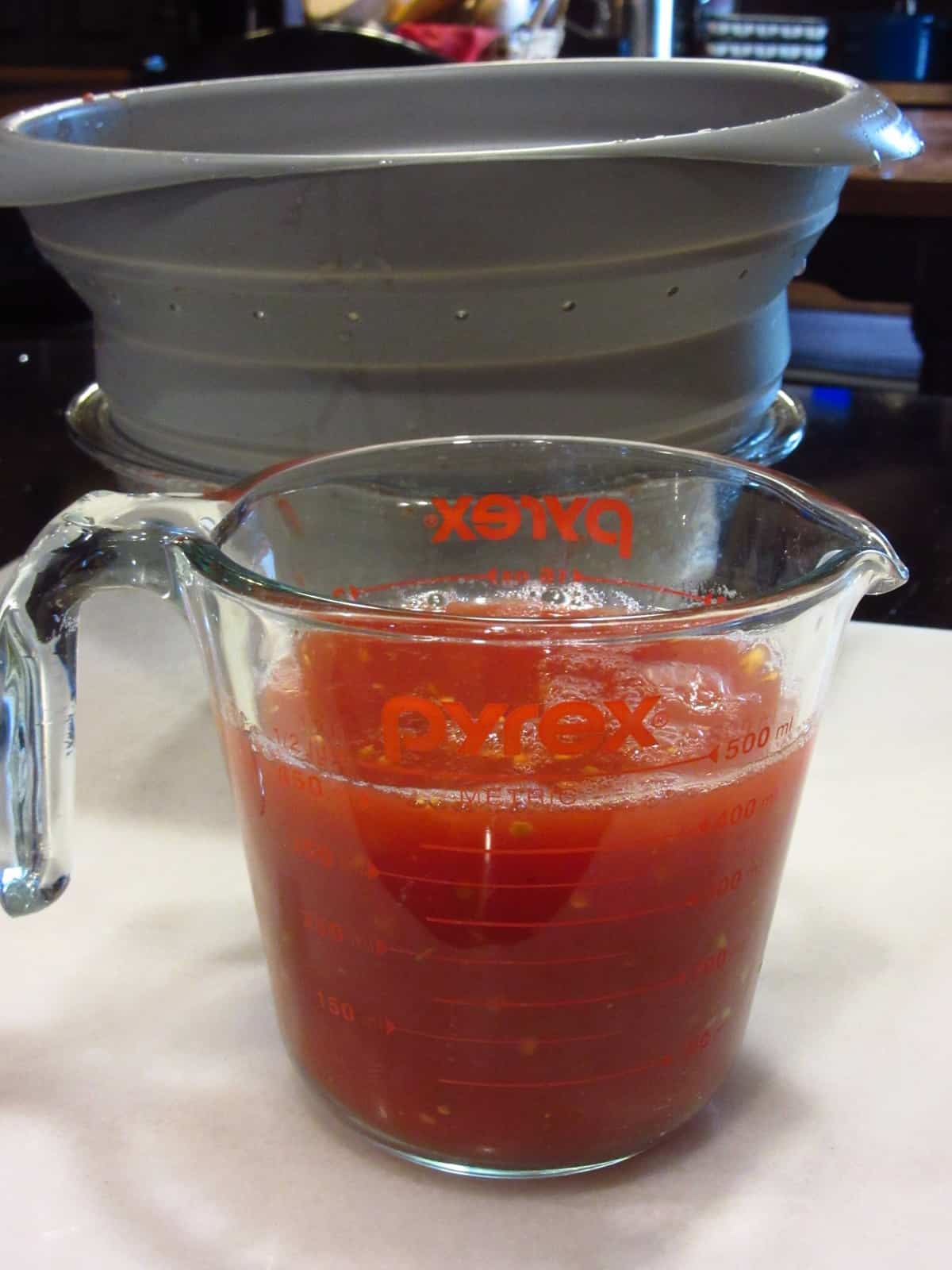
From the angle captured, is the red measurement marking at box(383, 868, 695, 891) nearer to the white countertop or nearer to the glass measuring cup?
the glass measuring cup

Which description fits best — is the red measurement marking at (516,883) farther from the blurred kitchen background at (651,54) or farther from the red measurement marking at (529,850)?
the blurred kitchen background at (651,54)

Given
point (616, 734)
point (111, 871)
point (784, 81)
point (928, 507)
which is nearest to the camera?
point (616, 734)

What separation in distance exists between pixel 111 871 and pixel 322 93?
57 cm

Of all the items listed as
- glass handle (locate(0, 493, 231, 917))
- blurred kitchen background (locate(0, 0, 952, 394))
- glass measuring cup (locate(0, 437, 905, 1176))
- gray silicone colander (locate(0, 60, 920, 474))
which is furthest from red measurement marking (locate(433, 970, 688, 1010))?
blurred kitchen background (locate(0, 0, 952, 394))

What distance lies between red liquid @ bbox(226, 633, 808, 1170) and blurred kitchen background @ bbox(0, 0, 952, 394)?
65 cm

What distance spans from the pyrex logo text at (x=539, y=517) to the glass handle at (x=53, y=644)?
112 millimetres

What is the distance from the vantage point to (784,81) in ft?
2.74

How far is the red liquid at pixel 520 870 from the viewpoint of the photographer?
0.40 m

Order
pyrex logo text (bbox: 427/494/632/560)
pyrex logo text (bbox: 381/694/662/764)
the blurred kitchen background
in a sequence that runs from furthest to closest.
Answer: the blurred kitchen background < pyrex logo text (bbox: 427/494/632/560) < pyrex logo text (bbox: 381/694/662/764)

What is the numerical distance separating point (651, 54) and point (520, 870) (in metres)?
1.93

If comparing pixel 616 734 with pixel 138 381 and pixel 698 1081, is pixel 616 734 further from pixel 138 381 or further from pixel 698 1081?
pixel 138 381

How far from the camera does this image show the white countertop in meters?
0.42

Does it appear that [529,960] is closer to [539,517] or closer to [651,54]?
[539,517]

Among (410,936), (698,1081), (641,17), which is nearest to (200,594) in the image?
(410,936)
